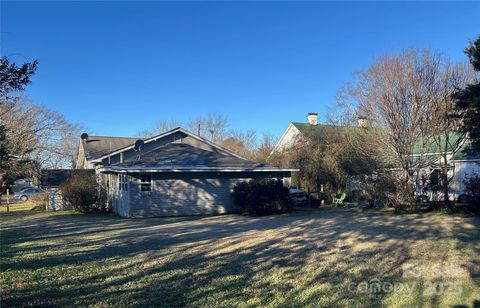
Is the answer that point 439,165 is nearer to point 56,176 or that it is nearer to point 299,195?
point 299,195

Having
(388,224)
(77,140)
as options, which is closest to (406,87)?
(388,224)

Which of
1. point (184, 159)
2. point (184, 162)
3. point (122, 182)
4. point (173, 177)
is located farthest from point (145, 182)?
point (184, 159)

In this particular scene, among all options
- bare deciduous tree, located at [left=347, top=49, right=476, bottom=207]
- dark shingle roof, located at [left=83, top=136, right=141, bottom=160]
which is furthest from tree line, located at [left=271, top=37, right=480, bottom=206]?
dark shingle roof, located at [left=83, top=136, right=141, bottom=160]

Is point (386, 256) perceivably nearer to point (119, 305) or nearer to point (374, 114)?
point (119, 305)

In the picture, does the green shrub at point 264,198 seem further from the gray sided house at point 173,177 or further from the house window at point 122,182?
the house window at point 122,182

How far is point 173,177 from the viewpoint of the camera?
21.8m

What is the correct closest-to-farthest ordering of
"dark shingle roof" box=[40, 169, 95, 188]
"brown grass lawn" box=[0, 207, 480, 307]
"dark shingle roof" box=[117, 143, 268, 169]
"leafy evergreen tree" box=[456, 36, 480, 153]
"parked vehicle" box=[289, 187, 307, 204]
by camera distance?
"brown grass lawn" box=[0, 207, 480, 307] → "leafy evergreen tree" box=[456, 36, 480, 153] → "dark shingle roof" box=[117, 143, 268, 169] → "parked vehicle" box=[289, 187, 307, 204] → "dark shingle roof" box=[40, 169, 95, 188]

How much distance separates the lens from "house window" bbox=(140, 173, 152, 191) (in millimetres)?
21188

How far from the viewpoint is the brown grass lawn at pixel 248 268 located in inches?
239

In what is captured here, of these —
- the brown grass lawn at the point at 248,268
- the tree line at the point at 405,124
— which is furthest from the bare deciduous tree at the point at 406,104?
the brown grass lawn at the point at 248,268

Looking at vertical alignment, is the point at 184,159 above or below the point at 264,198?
above

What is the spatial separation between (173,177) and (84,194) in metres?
6.01

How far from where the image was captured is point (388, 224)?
49.6 ft

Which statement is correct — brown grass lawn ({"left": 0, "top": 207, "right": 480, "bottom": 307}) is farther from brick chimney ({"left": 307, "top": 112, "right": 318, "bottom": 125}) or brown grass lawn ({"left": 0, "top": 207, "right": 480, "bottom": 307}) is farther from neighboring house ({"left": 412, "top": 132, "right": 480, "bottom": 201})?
brick chimney ({"left": 307, "top": 112, "right": 318, "bottom": 125})
